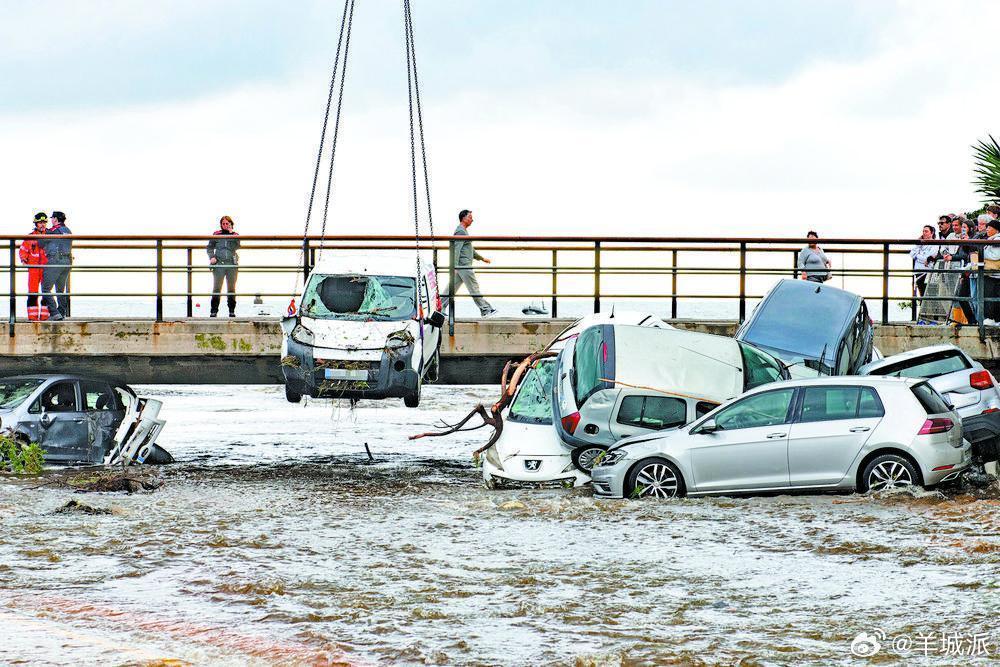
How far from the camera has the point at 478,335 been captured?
62.6ft

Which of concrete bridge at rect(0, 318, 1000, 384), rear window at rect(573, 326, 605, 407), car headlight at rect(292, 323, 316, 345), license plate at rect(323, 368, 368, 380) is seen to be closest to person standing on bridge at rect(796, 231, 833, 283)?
concrete bridge at rect(0, 318, 1000, 384)

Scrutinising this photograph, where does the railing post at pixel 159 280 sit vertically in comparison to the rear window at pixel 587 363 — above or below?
above

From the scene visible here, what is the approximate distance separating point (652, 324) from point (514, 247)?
297cm

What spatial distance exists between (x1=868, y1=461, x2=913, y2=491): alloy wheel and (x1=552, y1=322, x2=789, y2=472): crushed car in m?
1.93

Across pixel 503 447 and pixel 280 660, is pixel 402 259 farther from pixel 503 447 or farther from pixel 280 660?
pixel 280 660

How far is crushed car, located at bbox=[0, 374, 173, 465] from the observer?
679 inches

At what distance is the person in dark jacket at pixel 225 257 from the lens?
19.6m

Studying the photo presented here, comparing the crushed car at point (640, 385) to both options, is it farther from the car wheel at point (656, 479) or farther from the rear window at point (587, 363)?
the car wheel at point (656, 479)

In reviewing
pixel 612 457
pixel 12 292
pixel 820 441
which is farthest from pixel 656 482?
pixel 12 292

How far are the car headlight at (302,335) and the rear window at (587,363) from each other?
3.36 meters

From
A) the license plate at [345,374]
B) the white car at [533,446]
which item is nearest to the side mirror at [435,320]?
the license plate at [345,374]

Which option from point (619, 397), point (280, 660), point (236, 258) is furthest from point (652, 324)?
point (280, 660)

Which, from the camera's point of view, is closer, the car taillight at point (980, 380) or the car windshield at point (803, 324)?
the car taillight at point (980, 380)

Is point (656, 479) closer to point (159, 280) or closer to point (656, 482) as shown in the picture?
point (656, 482)
